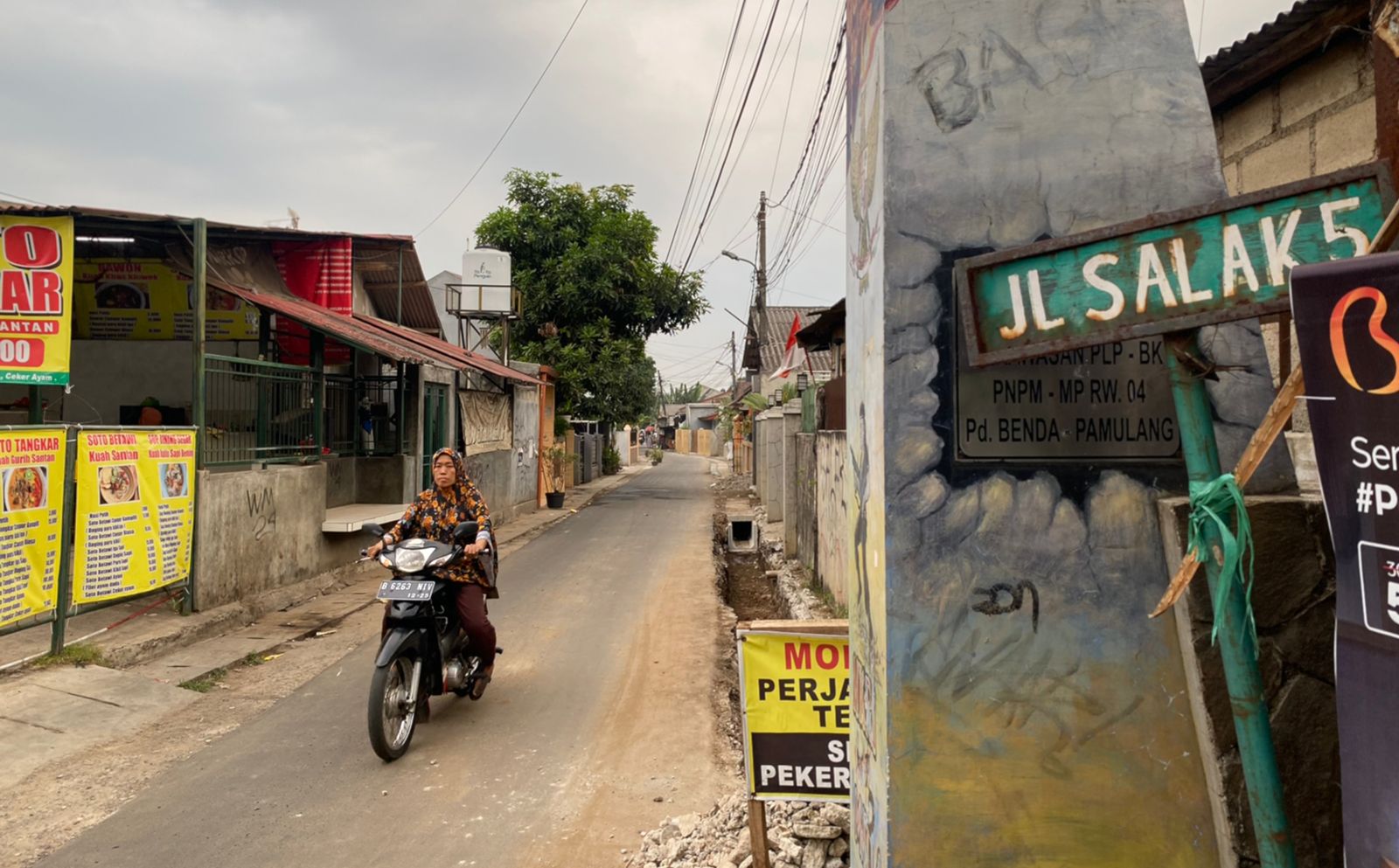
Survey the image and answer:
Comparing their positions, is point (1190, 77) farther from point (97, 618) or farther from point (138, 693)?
point (97, 618)

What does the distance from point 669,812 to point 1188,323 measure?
11.1 feet

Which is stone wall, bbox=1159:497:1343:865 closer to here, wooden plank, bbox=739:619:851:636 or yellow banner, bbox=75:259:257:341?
wooden plank, bbox=739:619:851:636

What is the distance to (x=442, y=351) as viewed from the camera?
49.4 ft

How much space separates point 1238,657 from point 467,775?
3.93 metres

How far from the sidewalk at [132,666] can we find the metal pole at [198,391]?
0.33 meters

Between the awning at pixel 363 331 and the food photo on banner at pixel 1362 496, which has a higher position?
the awning at pixel 363 331

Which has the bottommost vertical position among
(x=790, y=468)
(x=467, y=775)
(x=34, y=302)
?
(x=467, y=775)

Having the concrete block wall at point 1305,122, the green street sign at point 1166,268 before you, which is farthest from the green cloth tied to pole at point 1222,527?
the concrete block wall at point 1305,122

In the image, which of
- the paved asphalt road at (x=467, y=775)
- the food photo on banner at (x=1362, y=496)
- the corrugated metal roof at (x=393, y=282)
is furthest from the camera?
the corrugated metal roof at (x=393, y=282)

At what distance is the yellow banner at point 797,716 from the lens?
11.4ft

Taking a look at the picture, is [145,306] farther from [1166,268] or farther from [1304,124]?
[1166,268]

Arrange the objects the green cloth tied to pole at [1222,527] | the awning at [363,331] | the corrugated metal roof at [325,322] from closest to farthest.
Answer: the green cloth tied to pole at [1222,527] < the corrugated metal roof at [325,322] < the awning at [363,331]

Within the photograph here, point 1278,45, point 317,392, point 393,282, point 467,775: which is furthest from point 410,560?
point 393,282

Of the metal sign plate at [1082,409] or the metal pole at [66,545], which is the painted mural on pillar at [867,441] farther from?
the metal pole at [66,545]
